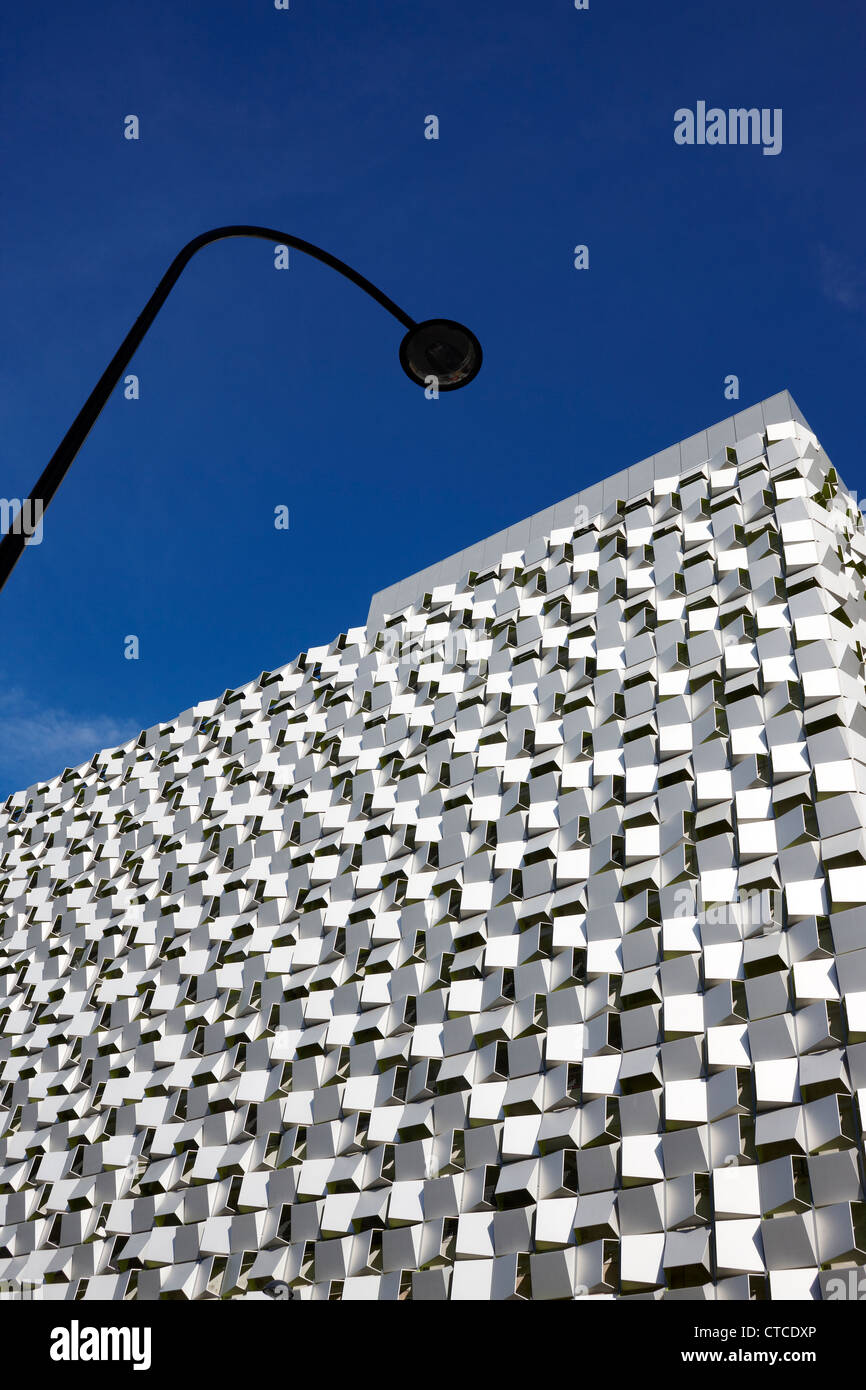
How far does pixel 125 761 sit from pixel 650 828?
35.3 ft

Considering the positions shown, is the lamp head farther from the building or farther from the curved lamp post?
the building

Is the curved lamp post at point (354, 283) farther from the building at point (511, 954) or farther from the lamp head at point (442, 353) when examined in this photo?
the building at point (511, 954)

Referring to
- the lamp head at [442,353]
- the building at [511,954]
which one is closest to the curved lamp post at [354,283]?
the lamp head at [442,353]

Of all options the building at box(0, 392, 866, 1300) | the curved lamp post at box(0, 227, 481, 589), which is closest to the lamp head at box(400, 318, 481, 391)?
the curved lamp post at box(0, 227, 481, 589)

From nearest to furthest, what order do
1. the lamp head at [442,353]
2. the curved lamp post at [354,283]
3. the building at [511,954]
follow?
the curved lamp post at [354,283]
the lamp head at [442,353]
the building at [511,954]

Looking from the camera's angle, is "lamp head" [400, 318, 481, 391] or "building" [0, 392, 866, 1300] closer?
"lamp head" [400, 318, 481, 391]

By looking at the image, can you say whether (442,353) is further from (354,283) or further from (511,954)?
(511,954)

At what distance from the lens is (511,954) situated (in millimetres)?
9906

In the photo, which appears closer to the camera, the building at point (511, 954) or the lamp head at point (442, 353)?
the lamp head at point (442, 353)

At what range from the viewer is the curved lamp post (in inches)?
147

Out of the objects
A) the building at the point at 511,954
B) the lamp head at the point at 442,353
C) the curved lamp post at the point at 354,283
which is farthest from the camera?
the building at the point at 511,954

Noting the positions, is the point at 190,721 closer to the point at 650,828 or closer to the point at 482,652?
the point at 482,652

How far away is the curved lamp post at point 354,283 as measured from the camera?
Result: 12.3ft

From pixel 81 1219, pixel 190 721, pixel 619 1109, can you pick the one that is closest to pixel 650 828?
pixel 619 1109
